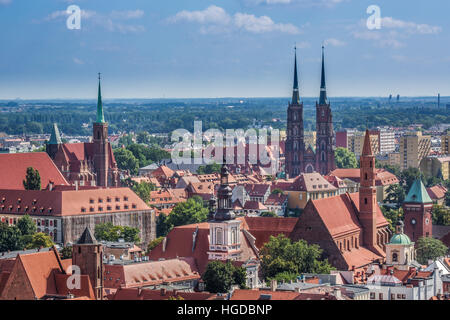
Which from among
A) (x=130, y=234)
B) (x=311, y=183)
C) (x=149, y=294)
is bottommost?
(x=311, y=183)

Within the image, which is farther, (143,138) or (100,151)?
(143,138)

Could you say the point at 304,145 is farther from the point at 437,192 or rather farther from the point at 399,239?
the point at 399,239

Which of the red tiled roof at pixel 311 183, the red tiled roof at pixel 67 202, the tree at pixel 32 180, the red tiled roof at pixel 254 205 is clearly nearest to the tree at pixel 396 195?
the red tiled roof at pixel 311 183

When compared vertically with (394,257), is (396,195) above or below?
below

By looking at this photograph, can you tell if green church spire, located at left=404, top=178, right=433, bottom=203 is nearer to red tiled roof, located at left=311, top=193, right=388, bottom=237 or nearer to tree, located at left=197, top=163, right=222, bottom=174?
red tiled roof, located at left=311, top=193, right=388, bottom=237

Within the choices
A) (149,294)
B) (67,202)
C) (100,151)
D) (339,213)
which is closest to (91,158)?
(100,151)

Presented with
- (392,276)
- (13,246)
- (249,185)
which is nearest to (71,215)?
(13,246)
